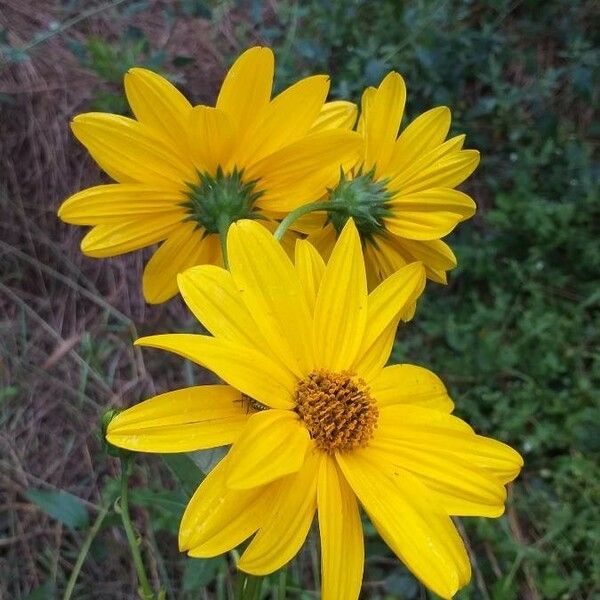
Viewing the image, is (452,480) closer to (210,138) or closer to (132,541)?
(132,541)

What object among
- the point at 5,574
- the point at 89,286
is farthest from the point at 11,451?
the point at 89,286

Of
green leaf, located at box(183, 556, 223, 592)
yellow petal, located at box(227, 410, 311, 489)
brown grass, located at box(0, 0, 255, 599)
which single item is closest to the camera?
yellow petal, located at box(227, 410, 311, 489)

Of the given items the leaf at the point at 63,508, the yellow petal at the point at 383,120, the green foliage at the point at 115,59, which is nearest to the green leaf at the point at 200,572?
the leaf at the point at 63,508

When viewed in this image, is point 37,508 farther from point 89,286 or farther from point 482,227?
point 482,227

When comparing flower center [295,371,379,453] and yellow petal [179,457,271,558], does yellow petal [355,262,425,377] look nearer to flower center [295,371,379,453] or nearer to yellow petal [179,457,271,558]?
flower center [295,371,379,453]

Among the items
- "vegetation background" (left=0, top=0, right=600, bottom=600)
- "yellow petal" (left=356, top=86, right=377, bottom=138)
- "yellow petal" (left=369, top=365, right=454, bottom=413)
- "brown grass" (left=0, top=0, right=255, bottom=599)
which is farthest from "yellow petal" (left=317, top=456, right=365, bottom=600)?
"brown grass" (left=0, top=0, right=255, bottom=599)

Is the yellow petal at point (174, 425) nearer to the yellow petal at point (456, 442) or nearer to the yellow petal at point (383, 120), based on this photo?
the yellow petal at point (456, 442)

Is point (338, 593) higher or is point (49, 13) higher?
point (49, 13)
